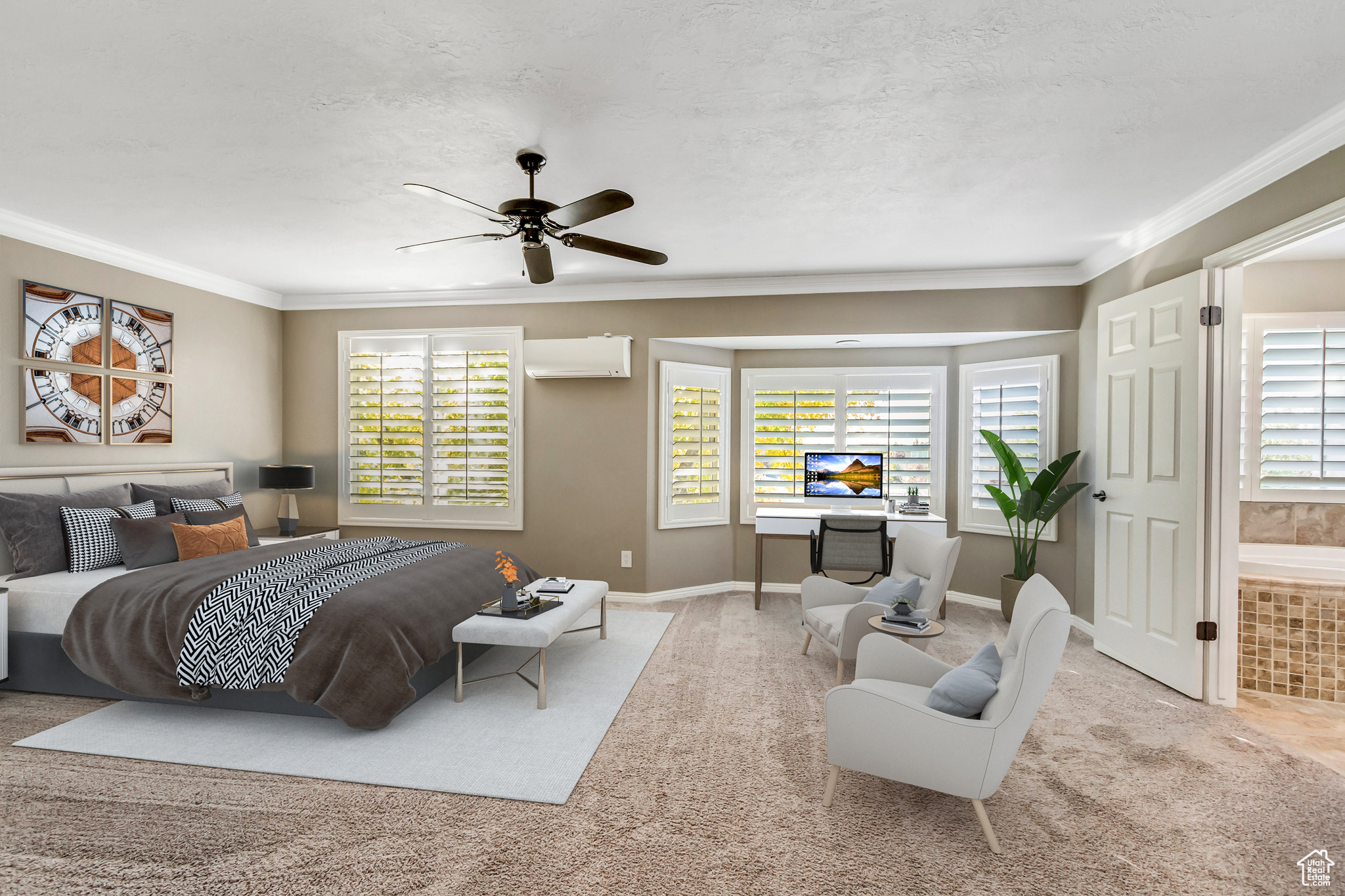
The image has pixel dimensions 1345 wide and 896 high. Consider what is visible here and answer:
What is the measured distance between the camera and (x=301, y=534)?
498 centimetres

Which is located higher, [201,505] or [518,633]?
[201,505]

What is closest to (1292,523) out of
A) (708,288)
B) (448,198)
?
(708,288)

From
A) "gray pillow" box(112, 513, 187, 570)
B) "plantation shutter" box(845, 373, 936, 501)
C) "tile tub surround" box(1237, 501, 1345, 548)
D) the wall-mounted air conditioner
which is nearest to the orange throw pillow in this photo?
"gray pillow" box(112, 513, 187, 570)

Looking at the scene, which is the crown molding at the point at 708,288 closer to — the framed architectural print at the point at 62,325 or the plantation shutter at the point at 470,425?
the plantation shutter at the point at 470,425

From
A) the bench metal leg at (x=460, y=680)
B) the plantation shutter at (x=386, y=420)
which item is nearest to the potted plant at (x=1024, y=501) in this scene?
the bench metal leg at (x=460, y=680)

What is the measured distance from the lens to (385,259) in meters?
4.44

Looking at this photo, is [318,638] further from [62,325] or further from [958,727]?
[62,325]

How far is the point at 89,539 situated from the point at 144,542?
0.25 meters

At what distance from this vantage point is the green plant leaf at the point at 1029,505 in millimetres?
4312

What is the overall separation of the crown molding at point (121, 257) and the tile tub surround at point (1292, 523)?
7.38m

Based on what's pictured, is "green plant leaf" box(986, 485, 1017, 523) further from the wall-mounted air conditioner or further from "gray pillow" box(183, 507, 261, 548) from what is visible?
"gray pillow" box(183, 507, 261, 548)

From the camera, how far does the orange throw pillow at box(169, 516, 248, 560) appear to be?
3.64 m

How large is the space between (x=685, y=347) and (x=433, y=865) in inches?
162

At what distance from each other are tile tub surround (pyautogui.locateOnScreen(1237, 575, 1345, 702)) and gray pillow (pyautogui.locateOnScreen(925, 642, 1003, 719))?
2.26 m
